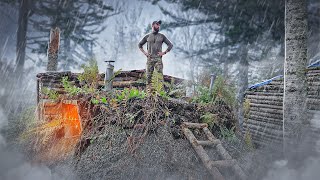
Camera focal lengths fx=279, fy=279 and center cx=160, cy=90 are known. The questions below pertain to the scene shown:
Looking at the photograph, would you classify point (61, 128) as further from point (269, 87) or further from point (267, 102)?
point (269, 87)

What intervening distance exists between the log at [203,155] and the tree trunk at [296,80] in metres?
3.20

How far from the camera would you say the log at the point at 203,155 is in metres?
4.23

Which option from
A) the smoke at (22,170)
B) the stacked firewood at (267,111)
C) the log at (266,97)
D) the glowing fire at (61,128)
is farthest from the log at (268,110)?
the smoke at (22,170)

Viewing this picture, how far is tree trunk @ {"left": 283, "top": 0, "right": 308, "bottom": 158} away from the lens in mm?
6781

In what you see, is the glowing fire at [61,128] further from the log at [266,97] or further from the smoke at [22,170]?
the log at [266,97]

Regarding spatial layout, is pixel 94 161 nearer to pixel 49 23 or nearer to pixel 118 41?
pixel 49 23

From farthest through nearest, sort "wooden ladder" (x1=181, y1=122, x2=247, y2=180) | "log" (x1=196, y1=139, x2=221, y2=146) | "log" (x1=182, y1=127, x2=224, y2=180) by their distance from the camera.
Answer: "log" (x1=196, y1=139, x2=221, y2=146), "wooden ladder" (x1=181, y1=122, x2=247, y2=180), "log" (x1=182, y1=127, x2=224, y2=180)

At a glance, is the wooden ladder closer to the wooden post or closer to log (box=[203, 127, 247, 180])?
log (box=[203, 127, 247, 180])

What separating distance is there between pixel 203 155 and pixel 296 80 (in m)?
3.67

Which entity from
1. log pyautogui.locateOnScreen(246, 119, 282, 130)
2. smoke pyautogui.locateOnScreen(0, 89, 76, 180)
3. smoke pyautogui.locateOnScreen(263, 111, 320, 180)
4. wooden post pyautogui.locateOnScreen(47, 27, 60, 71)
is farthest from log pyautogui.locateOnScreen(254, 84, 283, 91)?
wooden post pyautogui.locateOnScreen(47, 27, 60, 71)

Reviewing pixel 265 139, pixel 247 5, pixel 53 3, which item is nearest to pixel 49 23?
pixel 53 3

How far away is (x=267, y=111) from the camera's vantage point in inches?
399

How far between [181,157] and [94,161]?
143 cm

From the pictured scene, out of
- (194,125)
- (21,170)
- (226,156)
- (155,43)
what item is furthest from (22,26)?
(226,156)
